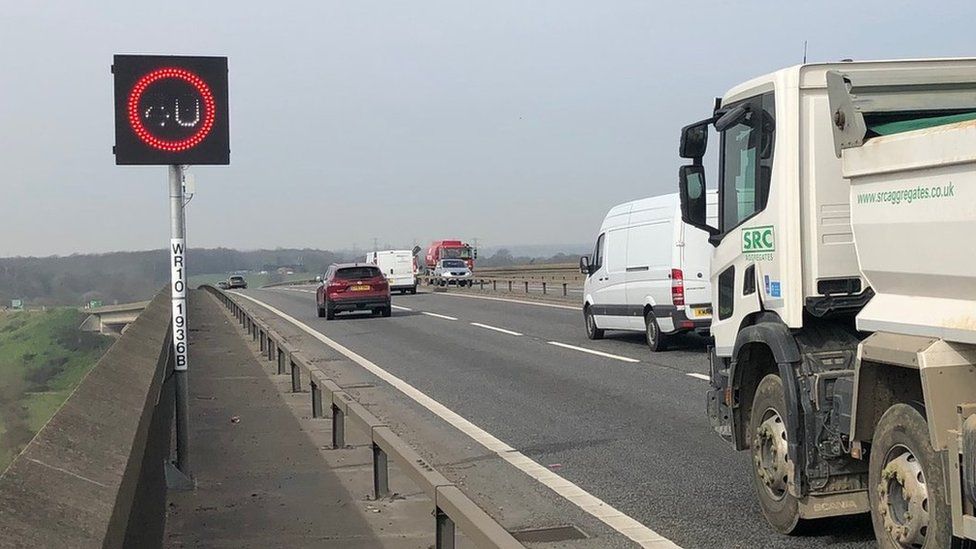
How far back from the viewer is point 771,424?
258 inches

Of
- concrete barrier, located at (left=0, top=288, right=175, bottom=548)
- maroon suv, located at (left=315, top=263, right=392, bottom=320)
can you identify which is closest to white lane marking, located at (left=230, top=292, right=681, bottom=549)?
concrete barrier, located at (left=0, top=288, right=175, bottom=548)

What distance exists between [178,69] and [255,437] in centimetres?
404

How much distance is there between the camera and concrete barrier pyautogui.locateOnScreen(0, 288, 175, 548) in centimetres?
304

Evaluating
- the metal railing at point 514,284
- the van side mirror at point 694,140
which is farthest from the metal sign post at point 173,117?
the metal railing at point 514,284

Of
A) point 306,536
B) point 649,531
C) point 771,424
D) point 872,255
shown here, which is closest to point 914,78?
point 872,255

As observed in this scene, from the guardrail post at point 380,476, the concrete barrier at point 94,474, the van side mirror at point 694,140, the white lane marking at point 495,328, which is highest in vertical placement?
the van side mirror at point 694,140

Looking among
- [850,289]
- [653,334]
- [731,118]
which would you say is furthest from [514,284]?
[850,289]

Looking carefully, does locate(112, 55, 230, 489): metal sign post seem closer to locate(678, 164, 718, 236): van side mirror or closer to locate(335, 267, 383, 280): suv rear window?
locate(678, 164, 718, 236): van side mirror

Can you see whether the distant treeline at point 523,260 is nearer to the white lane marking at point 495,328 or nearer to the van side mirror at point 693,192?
the white lane marking at point 495,328

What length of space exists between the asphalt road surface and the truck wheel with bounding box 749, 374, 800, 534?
162mm

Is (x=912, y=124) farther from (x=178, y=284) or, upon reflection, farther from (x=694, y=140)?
(x=178, y=284)

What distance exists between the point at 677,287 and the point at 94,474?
47.7 feet

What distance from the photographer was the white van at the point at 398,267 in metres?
51.9

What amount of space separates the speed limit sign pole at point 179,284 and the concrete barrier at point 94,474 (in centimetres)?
114
